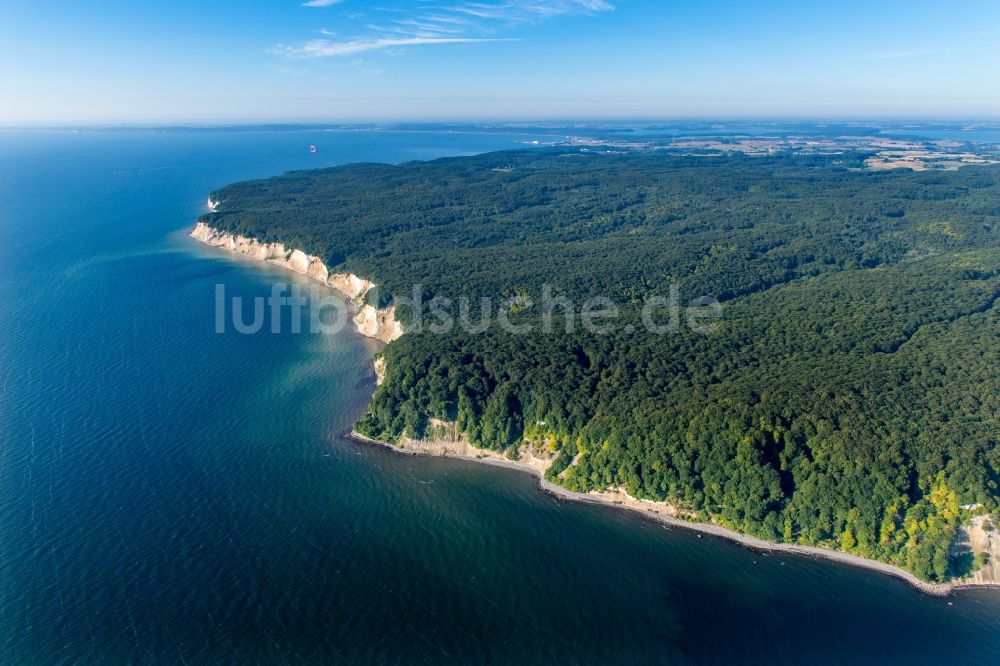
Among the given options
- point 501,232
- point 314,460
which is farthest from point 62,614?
point 501,232

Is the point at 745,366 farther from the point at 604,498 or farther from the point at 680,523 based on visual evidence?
the point at 604,498

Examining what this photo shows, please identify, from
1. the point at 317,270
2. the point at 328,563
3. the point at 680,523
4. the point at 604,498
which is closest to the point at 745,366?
the point at 680,523

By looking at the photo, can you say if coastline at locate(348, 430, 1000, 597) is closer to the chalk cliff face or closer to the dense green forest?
the dense green forest

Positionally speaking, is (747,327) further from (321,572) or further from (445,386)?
(321,572)

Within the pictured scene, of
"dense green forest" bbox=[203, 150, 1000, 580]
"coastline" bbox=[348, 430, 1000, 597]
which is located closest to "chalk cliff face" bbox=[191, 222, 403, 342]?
"dense green forest" bbox=[203, 150, 1000, 580]

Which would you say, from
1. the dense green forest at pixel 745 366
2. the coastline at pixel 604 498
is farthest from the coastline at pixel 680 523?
the dense green forest at pixel 745 366

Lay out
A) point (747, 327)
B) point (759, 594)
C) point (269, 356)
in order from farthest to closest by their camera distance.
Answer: point (269, 356) < point (747, 327) < point (759, 594)
